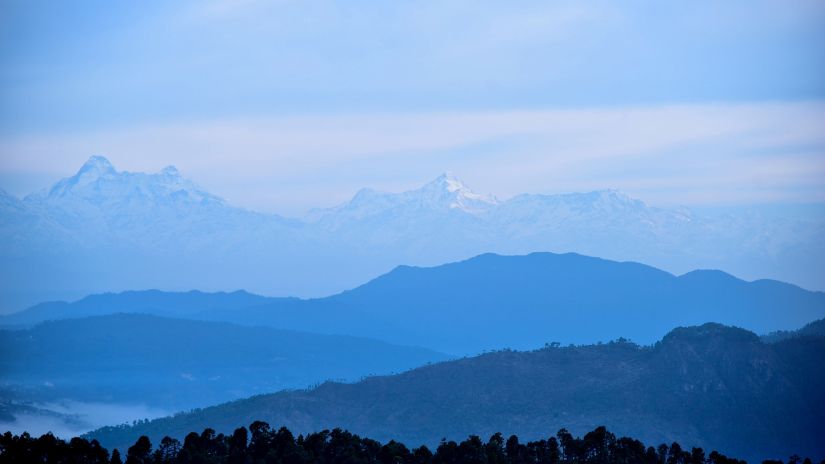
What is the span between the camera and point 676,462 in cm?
17600

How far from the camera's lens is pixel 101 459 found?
15938 cm

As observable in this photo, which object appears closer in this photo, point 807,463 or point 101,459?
point 101,459

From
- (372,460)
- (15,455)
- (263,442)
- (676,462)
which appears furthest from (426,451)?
(15,455)

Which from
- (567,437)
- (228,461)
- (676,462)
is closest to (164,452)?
(228,461)

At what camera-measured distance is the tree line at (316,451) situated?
158750mm

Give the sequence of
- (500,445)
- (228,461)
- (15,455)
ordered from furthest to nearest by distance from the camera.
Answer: (500,445)
(228,461)
(15,455)

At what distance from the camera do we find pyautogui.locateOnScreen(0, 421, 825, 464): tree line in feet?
521

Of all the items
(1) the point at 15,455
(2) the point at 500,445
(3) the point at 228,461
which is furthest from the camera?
(2) the point at 500,445

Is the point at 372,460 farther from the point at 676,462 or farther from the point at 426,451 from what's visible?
the point at 676,462

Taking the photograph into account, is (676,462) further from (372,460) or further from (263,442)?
(263,442)

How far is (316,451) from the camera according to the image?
170 metres

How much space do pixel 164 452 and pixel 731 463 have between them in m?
76.2

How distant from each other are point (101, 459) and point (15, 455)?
10.6m

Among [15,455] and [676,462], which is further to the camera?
[676,462]
